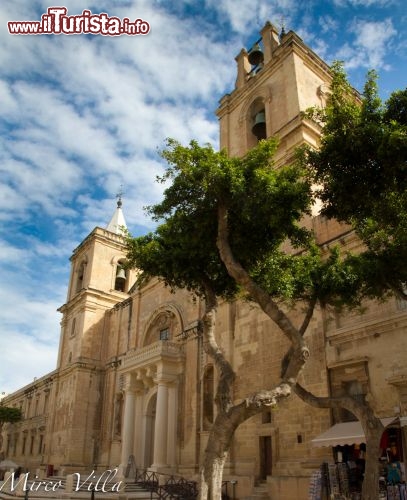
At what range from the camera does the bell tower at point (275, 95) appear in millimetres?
18750

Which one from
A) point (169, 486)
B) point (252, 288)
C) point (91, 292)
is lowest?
point (169, 486)

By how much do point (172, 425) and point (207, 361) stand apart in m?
3.23

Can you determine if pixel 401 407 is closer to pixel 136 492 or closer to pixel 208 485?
pixel 208 485

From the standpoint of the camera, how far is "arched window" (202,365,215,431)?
18391 mm

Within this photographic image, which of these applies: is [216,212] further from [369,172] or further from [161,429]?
[161,429]

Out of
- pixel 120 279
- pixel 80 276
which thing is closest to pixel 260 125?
pixel 120 279

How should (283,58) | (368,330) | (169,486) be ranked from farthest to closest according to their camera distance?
(283,58)
(169,486)
(368,330)

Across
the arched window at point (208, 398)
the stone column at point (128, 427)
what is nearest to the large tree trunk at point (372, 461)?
the arched window at point (208, 398)

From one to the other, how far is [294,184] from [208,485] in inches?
250

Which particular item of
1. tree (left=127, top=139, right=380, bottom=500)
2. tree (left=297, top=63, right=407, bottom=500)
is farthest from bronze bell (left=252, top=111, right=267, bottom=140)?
tree (left=297, top=63, right=407, bottom=500)

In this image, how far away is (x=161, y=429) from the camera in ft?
62.3

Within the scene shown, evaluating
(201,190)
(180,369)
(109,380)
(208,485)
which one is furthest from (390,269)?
(109,380)

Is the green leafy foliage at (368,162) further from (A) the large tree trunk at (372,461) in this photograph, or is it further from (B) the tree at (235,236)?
(A) the large tree trunk at (372,461)

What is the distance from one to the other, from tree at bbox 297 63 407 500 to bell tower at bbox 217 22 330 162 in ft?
29.4
